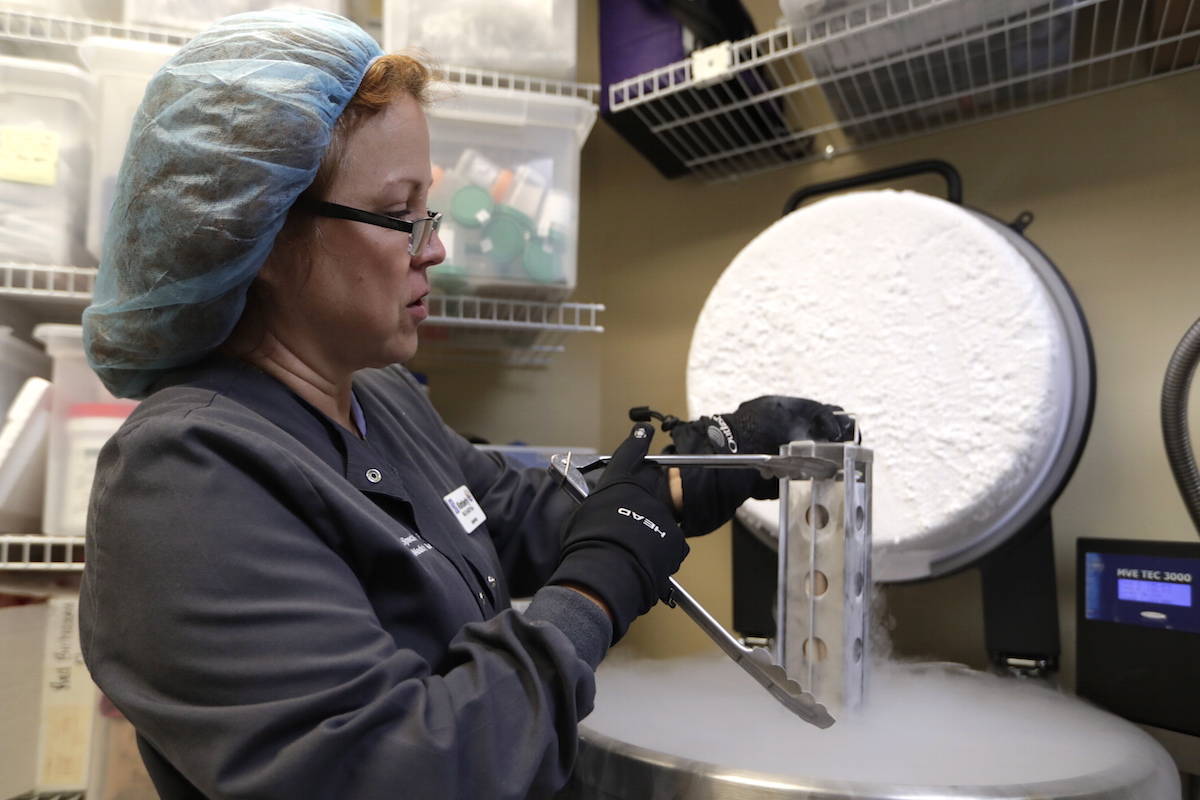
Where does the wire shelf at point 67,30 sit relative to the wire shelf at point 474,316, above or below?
above

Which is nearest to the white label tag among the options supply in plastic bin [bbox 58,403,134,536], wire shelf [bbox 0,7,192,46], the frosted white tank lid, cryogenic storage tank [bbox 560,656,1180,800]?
cryogenic storage tank [bbox 560,656,1180,800]

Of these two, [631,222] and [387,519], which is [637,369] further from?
[387,519]

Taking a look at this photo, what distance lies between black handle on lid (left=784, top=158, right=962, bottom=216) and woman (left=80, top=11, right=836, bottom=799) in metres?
0.80

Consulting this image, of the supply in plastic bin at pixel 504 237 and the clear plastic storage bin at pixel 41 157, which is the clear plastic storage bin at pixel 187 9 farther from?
the supply in plastic bin at pixel 504 237

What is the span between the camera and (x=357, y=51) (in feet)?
2.63

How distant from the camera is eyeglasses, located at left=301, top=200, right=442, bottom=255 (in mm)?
771

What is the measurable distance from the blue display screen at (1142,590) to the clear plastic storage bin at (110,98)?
1466mm

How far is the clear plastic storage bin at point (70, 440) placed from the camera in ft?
4.06

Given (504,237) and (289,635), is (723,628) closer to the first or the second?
(289,635)

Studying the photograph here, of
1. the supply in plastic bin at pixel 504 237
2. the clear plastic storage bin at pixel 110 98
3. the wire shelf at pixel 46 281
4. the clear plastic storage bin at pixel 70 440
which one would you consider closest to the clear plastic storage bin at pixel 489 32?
the supply in plastic bin at pixel 504 237

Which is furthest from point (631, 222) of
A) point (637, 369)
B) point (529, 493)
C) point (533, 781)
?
point (533, 781)

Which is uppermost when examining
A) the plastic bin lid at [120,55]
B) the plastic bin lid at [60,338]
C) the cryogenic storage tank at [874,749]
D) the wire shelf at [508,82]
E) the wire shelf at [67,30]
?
the wire shelf at [67,30]

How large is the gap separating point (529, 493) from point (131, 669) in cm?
58

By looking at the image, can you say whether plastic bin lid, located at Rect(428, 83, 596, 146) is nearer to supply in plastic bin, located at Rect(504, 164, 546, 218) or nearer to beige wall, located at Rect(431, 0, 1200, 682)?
supply in plastic bin, located at Rect(504, 164, 546, 218)
